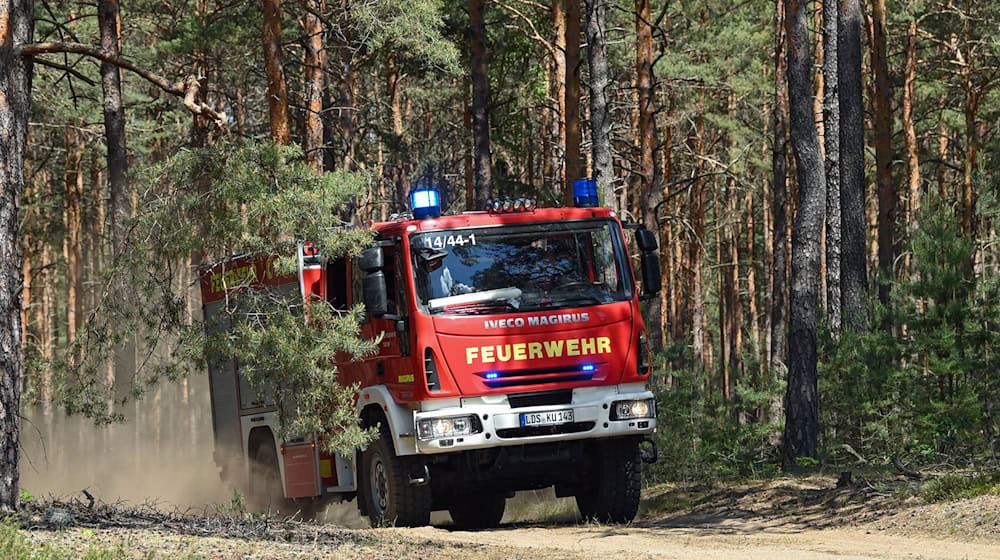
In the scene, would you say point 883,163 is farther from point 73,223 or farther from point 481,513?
point 73,223

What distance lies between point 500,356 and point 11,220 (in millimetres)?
4332


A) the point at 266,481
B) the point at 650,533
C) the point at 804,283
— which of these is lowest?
the point at 650,533

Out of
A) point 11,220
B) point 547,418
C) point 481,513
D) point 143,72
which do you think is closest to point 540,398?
point 547,418

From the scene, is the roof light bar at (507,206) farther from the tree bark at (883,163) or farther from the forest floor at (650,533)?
the tree bark at (883,163)

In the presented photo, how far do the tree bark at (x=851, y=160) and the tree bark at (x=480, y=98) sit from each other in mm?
8559

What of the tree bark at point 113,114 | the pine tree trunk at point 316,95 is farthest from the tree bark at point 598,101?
the tree bark at point 113,114

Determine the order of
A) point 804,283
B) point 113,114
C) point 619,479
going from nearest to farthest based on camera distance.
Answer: point 619,479 < point 804,283 < point 113,114

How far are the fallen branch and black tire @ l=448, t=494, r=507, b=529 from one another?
192 inches

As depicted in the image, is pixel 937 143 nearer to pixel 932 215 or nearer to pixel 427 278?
pixel 932 215

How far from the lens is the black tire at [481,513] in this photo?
14359mm

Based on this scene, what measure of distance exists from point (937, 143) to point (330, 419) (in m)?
44.3

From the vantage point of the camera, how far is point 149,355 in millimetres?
14609

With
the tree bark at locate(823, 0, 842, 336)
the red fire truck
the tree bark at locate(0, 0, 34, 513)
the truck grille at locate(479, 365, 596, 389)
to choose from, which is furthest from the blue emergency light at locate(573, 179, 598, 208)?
the tree bark at locate(823, 0, 842, 336)

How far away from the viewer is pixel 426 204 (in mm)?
12352
